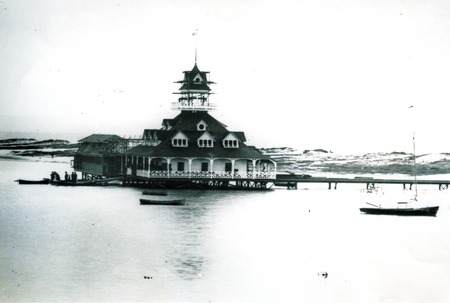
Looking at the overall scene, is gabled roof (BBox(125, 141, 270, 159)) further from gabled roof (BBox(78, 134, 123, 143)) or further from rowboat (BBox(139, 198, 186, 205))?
rowboat (BBox(139, 198, 186, 205))

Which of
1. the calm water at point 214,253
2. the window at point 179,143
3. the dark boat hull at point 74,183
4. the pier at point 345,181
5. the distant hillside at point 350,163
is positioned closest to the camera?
the calm water at point 214,253

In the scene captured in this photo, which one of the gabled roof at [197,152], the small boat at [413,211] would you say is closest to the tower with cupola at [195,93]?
the gabled roof at [197,152]

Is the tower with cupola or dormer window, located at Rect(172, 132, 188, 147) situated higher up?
the tower with cupola

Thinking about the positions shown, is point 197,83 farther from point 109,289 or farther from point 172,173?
point 109,289

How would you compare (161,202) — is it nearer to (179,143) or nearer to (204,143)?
(179,143)

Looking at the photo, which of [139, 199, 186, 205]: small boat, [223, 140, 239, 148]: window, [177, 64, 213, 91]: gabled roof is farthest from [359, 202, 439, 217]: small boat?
[177, 64, 213, 91]: gabled roof

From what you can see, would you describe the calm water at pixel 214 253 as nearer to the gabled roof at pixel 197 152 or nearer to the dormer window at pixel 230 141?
the gabled roof at pixel 197 152

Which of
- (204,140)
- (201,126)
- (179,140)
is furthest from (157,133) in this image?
(204,140)

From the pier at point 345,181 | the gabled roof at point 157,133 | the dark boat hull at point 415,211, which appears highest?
the gabled roof at point 157,133
